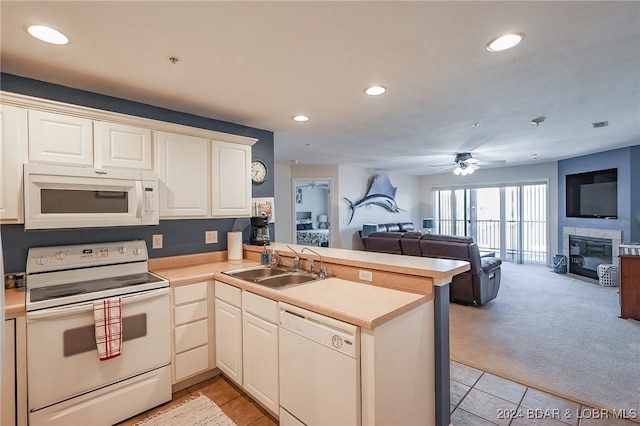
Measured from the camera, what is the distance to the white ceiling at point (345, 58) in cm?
157

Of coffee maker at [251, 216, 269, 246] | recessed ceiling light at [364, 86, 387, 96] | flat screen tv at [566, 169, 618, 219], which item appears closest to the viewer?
recessed ceiling light at [364, 86, 387, 96]

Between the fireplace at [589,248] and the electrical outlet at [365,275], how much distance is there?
232 inches

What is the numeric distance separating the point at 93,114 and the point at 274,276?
183cm

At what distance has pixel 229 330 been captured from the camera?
8.03 feet

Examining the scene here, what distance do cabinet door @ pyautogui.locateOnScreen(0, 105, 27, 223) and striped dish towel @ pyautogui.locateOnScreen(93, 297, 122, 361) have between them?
0.77m

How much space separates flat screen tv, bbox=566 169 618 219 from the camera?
5.64 meters

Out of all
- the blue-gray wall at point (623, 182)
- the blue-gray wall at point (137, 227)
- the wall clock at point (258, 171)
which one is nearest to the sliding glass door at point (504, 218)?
the blue-gray wall at point (623, 182)

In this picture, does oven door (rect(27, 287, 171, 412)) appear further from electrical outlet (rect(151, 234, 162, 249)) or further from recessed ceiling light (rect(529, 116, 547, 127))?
recessed ceiling light (rect(529, 116, 547, 127))

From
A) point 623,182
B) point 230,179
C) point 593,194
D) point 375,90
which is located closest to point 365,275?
point 375,90

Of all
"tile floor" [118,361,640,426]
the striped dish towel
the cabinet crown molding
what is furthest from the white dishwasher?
the cabinet crown molding

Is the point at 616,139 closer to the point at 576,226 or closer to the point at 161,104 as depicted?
the point at 576,226

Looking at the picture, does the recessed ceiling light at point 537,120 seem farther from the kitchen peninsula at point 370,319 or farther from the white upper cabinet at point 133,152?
the white upper cabinet at point 133,152

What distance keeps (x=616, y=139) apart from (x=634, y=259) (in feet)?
6.81

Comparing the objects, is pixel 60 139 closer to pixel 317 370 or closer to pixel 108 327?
pixel 108 327
